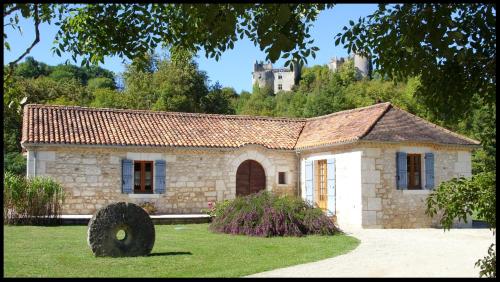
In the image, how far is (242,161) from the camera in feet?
63.2

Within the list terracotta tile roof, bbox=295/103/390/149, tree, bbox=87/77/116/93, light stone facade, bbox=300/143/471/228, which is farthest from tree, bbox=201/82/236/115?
light stone facade, bbox=300/143/471/228

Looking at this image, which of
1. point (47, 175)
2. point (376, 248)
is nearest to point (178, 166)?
point (47, 175)

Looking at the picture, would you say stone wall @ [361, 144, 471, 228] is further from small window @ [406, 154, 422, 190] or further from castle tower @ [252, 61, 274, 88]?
castle tower @ [252, 61, 274, 88]

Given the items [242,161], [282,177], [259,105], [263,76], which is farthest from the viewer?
[263,76]

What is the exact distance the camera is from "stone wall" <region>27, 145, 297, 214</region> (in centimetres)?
1717

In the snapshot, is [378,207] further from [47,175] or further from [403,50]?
[403,50]

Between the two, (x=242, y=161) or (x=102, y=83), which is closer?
(x=242, y=161)

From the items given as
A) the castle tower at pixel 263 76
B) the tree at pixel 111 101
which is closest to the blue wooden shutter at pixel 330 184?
the tree at pixel 111 101

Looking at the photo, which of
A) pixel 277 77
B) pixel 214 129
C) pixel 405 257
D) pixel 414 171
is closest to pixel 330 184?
pixel 414 171

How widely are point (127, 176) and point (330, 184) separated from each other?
6.57 m

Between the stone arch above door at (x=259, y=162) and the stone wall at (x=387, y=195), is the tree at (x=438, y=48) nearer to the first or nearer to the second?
the stone wall at (x=387, y=195)

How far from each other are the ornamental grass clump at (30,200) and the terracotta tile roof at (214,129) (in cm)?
150

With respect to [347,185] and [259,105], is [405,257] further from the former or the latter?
[259,105]

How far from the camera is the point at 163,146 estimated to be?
59.1 feet
